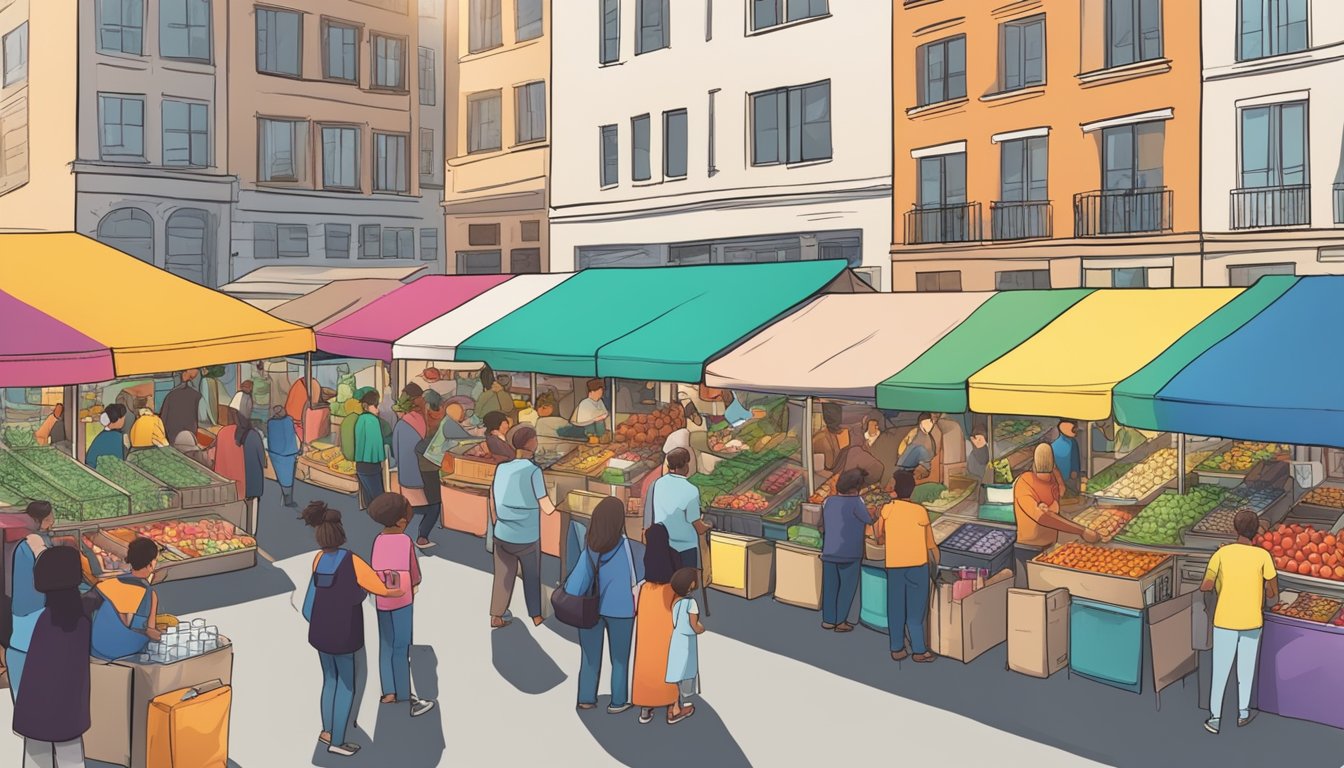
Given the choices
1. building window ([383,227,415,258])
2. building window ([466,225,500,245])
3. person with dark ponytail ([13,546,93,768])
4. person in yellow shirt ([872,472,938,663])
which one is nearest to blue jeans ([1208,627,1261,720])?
person in yellow shirt ([872,472,938,663])

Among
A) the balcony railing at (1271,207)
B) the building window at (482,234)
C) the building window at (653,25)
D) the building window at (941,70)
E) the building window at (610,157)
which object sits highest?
the building window at (653,25)

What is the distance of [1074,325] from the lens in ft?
37.3

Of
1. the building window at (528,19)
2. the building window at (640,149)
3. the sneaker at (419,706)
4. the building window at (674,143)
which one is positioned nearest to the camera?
the sneaker at (419,706)

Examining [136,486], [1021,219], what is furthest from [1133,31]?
[136,486]

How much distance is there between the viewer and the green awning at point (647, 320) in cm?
1375

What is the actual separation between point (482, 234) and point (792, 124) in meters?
14.3

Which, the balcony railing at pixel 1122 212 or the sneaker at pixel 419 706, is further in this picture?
the balcony railing at pixel 1122 212

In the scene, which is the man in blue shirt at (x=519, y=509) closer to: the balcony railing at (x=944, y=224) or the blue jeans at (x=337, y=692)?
the blue jeans at (x=337, y=692)

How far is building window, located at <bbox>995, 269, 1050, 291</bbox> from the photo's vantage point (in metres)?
26.2

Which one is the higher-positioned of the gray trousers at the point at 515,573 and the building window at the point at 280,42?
the building window at the point at 280,42

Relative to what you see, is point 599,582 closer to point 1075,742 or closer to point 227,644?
point 227,644

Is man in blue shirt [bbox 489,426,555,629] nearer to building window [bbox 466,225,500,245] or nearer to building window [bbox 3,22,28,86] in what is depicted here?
building window [bbox 466,225,500,245]

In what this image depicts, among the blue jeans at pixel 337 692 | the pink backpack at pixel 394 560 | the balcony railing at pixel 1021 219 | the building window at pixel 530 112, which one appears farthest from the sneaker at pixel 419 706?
the building window at pixel 530 112

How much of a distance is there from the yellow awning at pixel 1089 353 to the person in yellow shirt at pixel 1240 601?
1.56 meters
